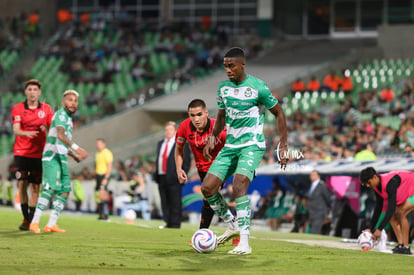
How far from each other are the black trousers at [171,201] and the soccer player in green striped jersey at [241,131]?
7.45 meters

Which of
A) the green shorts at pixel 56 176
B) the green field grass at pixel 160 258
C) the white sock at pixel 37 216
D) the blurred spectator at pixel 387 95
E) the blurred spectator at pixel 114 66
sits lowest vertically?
the green field grass at pixel 160 258

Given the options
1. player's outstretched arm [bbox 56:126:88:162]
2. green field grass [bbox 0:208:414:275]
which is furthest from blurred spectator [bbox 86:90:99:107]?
green field grass [bbox 0:208:414:275]

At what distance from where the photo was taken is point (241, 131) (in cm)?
1055

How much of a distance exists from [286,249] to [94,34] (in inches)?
1545

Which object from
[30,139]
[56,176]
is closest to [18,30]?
[30,139]

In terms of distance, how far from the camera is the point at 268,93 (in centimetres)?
1052

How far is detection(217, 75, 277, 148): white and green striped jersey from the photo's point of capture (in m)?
10.5

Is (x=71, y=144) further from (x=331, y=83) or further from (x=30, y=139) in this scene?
(x=331, y=83)

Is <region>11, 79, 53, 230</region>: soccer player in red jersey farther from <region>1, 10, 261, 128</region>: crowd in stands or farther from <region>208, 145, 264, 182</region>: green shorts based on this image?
<region>1, 10, 261, 128</region>: crowd in stands

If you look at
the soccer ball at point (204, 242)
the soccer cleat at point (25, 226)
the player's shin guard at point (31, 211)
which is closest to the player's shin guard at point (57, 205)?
the soccer cleat at point (25, 226)

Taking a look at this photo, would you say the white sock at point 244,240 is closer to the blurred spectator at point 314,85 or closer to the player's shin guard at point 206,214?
the player's shin guard at point 206,214

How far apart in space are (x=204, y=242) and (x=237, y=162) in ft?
3.51

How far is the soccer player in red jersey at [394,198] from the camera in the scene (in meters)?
13.0

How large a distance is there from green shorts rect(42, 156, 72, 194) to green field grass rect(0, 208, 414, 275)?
2.60ft
